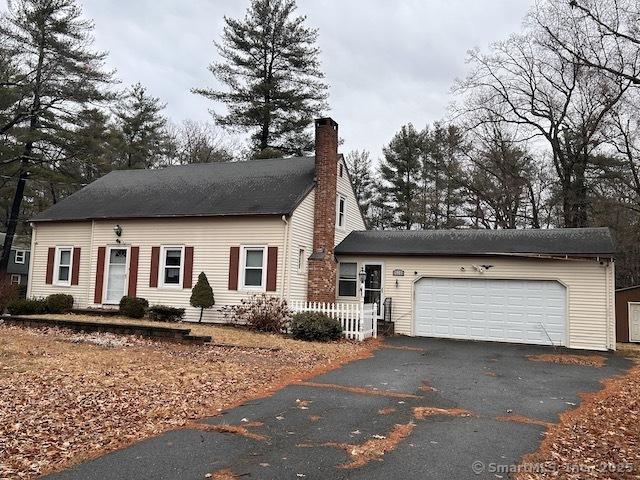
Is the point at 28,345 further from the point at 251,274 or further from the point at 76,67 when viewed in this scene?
the point at 76,67

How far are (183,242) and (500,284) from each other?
10700 millimetres

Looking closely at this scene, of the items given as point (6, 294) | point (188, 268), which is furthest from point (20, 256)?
point (188, 268)

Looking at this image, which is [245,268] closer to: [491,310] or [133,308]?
[133,308]

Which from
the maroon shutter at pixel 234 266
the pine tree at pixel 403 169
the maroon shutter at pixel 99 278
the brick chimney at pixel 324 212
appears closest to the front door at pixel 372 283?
the brick chimney at pixel 324 212

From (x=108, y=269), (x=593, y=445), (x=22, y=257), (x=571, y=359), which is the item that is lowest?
(x=593, y=445)

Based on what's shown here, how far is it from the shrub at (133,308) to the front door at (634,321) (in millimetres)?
20286

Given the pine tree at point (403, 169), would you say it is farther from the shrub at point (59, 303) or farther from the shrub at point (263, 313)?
the shrub at point (59, 303)

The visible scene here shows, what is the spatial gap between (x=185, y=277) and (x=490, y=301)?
1018 centimetres

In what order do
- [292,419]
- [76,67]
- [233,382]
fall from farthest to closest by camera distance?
[76,67], [233,382], [292,419]

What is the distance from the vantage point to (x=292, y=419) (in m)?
6.52

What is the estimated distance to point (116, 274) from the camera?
18750 mm

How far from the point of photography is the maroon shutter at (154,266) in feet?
58.5

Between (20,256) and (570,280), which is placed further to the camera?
(20,256)

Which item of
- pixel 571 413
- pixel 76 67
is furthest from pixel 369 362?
pixel 76 67
